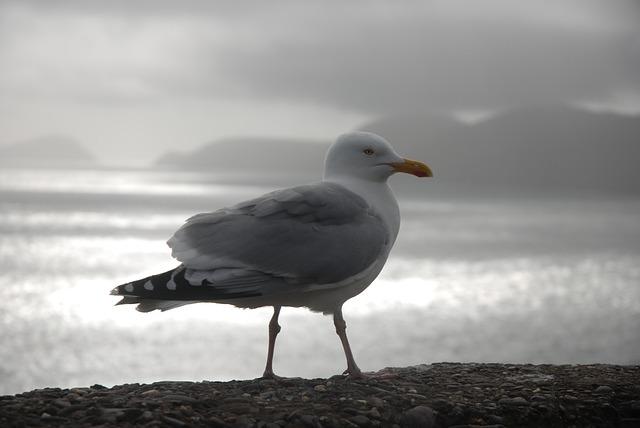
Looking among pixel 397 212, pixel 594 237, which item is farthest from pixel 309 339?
pixel 594 237

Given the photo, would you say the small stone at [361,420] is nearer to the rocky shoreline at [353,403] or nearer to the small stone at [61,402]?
the rocky shoreline at [353,403]

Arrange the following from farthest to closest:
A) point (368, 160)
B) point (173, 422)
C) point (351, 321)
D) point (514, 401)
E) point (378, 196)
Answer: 1. point (351, 321)
2. point (368, 160)
3. point (378, 196)
4. point (514, 401)
5. point (173, 422)

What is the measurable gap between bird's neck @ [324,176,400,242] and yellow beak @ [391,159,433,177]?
0.85 ft

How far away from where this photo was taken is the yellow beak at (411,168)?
8695 mm

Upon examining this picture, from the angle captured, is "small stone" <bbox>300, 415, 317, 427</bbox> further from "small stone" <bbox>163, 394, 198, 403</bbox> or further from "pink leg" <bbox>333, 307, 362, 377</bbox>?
"pink leg" <bbox>333, 307, 362, 377</bbox>

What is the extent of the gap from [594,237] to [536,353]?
91.7 meters

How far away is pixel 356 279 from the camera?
7.92 meters

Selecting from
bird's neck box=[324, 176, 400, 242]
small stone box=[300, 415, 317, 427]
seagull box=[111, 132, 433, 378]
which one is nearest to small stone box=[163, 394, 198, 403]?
seagull box=[111, 132, 433, 378]

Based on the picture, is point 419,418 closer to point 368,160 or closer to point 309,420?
point 309,420

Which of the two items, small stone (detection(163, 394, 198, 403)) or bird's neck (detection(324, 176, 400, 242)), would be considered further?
bird's neck (detection(324, 176, 400, 242))

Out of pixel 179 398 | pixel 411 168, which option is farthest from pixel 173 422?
pixel 411 168

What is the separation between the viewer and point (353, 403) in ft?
24.1

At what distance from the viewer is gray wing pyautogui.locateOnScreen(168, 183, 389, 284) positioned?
766cm

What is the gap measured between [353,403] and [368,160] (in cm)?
268
